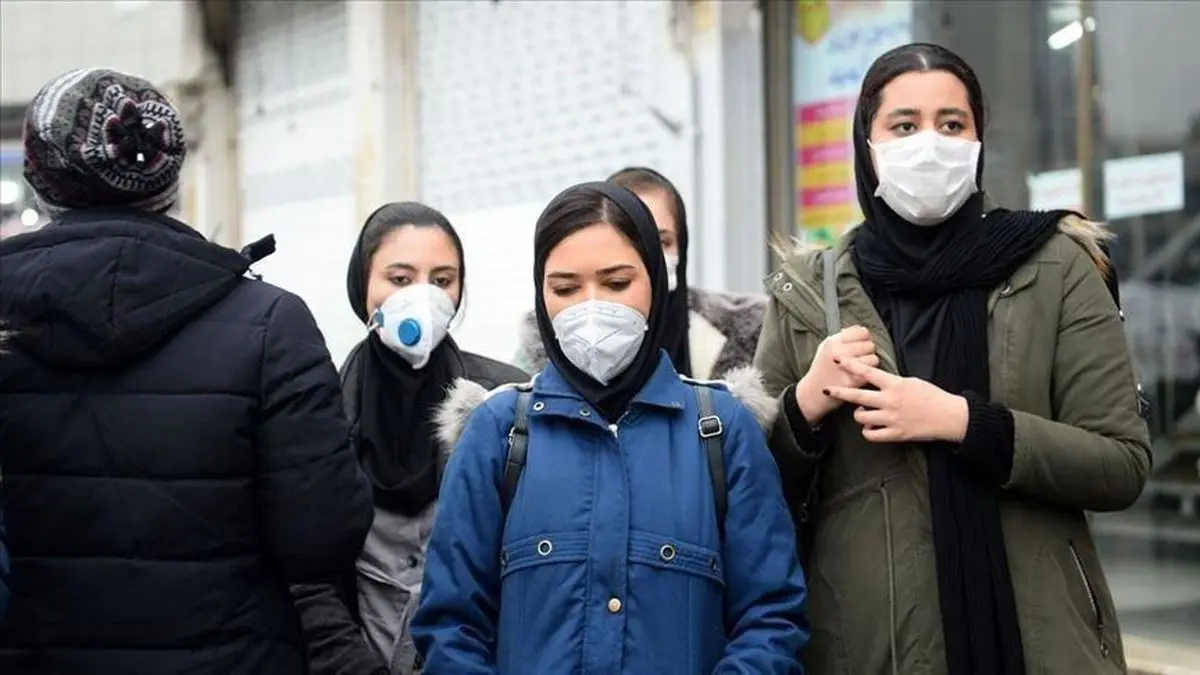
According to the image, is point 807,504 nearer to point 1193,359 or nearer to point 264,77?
point 1193,359

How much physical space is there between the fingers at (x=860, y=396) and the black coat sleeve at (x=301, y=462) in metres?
0.89

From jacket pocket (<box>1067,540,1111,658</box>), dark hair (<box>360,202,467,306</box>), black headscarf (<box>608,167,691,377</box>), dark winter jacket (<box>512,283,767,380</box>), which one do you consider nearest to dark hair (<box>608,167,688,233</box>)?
black headscarf (<box>608,167,691,377</box>)

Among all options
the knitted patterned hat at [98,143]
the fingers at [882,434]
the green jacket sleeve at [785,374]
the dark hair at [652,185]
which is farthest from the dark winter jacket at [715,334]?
the knitted patterned hat at [98,143]

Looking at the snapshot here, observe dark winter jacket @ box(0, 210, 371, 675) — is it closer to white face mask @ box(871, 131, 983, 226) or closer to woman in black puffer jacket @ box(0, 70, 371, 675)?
woman in black puffer jacket @ box(0, 70, 371, 675)

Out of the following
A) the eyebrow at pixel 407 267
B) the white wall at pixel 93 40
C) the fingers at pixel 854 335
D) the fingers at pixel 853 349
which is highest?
the white wall at pixel 93 40

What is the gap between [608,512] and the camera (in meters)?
2.38

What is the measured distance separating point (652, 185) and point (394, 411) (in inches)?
36.9

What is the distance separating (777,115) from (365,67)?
131 inches

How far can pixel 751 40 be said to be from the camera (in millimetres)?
6488

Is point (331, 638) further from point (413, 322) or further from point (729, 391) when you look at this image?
point (729, 391)

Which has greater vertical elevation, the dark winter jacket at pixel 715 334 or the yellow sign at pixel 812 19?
the yellow sign at pixel 812 19

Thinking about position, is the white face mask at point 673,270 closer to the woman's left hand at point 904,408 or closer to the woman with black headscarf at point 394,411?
the woman with black headscarf at point 394,411

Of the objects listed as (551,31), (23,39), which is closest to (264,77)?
(23,39)

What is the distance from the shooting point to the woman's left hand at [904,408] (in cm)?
239
